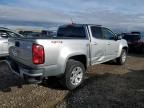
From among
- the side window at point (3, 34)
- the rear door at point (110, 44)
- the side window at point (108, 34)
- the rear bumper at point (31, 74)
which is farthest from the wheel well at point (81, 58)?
the side window at point (3, 34)

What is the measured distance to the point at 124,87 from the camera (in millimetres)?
6164

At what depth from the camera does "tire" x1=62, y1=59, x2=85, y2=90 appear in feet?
18.4

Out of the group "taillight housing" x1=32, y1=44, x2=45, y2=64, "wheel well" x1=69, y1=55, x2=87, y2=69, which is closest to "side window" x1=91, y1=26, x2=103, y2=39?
"wheel well" x1=69, y1=55, x2=87, y2=69

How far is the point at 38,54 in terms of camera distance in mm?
4836

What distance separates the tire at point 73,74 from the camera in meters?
5.62

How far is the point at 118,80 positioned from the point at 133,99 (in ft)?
5.59

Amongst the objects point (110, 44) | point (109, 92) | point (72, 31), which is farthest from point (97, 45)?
point (109, 92)

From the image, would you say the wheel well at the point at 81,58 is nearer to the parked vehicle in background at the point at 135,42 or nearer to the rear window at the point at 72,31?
the rear window at the point at 72,31

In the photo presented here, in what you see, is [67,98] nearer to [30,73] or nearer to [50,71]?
[50,71]

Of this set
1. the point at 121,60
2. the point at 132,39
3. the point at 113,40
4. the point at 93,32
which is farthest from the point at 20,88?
the point at 132,39

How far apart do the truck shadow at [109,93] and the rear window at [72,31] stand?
1473 millimetres

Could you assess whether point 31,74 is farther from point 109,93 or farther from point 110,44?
point 110,44

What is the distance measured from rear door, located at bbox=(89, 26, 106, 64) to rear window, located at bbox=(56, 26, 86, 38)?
0.31 m

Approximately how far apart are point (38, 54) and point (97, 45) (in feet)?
8.81
